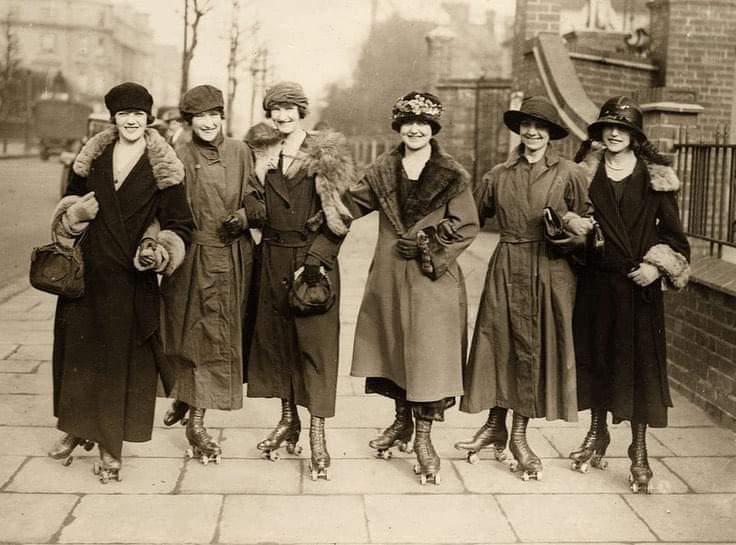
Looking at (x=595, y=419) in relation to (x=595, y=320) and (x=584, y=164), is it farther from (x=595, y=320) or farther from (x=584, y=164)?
(x=584, y=164)

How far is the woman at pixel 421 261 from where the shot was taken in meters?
5.17

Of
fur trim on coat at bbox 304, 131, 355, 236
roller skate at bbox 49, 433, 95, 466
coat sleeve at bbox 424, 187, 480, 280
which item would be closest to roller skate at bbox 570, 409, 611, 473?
coat sleeve at bbox 424, 187, 480, 280

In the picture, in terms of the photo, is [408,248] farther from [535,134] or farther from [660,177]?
[660,177]

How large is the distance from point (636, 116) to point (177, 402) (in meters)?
3.19

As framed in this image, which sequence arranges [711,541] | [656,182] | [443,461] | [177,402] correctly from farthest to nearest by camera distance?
[177,402] < [443,461] < [656,182] < [711,541]

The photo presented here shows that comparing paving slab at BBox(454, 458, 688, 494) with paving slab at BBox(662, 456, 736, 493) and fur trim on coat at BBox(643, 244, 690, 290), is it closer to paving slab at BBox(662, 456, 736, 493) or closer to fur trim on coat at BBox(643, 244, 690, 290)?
paving slab at BBox(662, 456, 736, 493)

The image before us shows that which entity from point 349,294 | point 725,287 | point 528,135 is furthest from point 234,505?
point 349,294

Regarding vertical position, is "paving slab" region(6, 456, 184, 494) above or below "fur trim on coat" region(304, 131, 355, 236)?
below

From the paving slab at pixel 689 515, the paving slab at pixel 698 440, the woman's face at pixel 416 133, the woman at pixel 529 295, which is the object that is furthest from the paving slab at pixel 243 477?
the paving slab at pixel 698 440

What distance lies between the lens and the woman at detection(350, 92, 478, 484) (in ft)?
17.0

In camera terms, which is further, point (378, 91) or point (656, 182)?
point (378, 91)

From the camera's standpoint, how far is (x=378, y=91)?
2058 inches

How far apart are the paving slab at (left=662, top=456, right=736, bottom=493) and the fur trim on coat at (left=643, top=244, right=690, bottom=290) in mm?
1079

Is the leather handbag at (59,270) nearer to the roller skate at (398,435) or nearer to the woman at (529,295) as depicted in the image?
the roller skate at (398,435)
